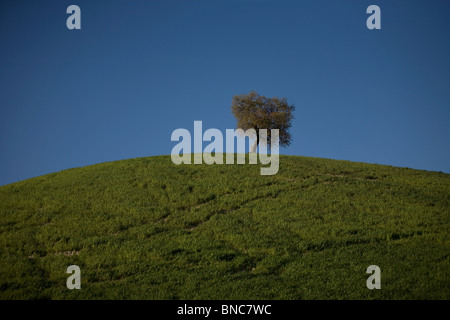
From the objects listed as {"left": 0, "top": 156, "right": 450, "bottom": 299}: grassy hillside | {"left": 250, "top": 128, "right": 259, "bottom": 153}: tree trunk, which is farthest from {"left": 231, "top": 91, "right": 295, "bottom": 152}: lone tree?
{"left": 0, "top": 156, "right": 450, "bottom": 299}: grassy hillside

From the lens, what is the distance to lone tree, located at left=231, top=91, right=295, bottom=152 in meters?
56.0

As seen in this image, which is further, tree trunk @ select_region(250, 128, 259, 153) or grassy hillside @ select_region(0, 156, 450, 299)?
tree trunk @ select_region(250, 128, 259, 153)

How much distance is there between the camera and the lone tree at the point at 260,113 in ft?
184

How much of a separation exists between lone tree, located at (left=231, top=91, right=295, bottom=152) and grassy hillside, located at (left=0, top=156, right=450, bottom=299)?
1741 centimetres

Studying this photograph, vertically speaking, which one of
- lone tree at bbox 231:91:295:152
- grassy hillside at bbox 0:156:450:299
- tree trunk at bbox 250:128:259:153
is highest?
lone tree at bbox 231:91:295:152

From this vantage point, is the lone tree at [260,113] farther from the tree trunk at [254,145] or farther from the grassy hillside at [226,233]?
the grassy hillside at [226,233]

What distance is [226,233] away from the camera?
23.5 meters

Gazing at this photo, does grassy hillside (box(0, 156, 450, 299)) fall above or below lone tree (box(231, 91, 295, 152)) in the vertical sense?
below

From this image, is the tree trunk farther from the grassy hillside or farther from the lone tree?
the grassy hillside

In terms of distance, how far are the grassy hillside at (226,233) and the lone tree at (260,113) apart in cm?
1741

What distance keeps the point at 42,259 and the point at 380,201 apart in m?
25.2

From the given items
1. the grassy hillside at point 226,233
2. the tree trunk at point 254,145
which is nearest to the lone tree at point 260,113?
the tree trunk at point 254,145
